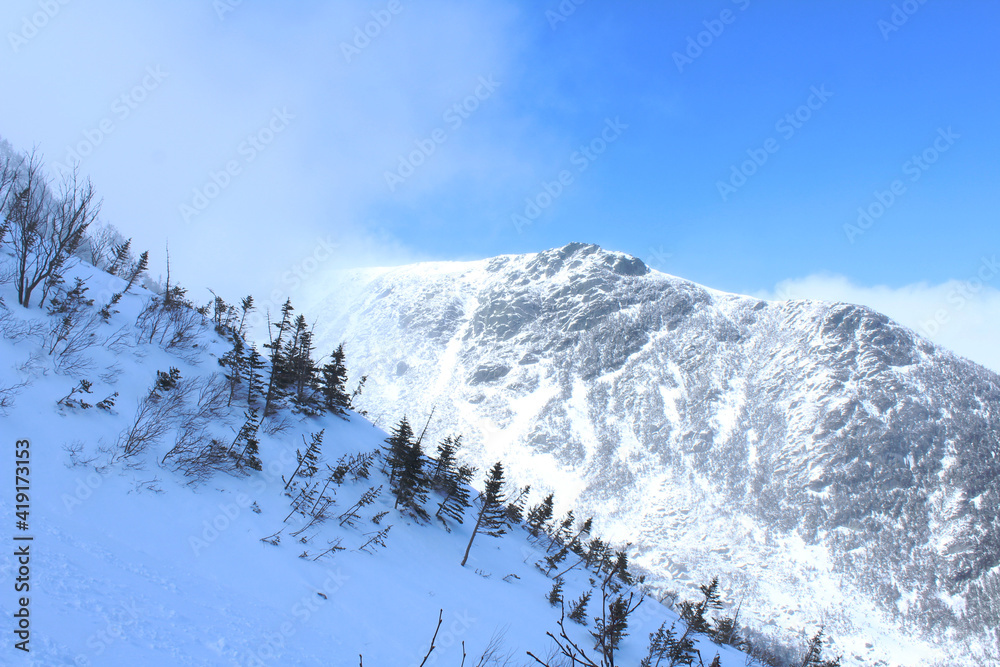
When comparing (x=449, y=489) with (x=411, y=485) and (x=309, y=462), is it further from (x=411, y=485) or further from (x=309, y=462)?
(x=309, y=462)

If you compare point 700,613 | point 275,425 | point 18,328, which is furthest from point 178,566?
point 700,613

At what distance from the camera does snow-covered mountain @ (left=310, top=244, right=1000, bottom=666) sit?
86875 millimetres

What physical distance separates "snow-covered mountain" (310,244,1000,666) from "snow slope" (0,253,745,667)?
41.0m

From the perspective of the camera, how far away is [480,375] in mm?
151125

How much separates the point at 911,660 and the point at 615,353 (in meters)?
95.4

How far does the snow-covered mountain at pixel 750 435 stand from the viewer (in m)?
86.9

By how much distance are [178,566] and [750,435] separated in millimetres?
135618

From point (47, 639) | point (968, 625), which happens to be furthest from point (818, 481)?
point (47, 639)

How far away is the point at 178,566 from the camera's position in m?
12.3

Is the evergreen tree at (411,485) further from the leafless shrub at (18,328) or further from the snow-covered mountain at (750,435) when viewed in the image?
the snow-covered mountain at (750,435)

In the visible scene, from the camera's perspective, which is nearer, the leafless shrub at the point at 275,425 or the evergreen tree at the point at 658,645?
the evergreen tree at the point at 658,645

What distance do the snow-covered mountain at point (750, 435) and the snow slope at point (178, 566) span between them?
135 feet

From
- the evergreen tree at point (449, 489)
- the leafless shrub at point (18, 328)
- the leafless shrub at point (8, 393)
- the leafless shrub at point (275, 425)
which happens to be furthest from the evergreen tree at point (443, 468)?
the leafless shrub at point (8, 393)

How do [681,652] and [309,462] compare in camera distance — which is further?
[309,462]
